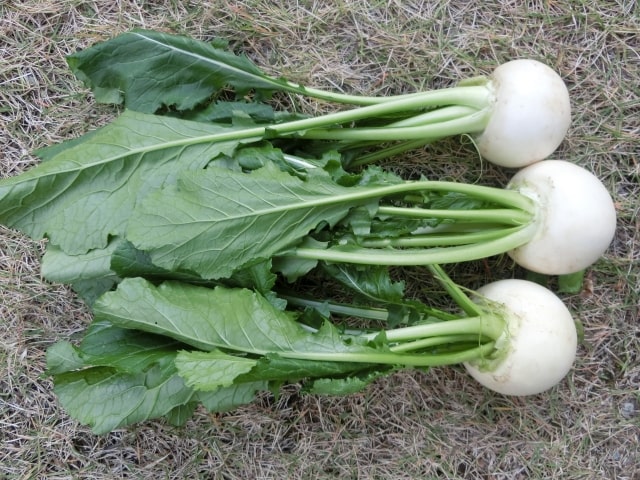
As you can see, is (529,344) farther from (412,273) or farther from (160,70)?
(160,70)

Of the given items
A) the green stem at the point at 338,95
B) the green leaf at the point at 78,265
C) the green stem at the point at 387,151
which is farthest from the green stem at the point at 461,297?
the green leaf at the point at 78,265

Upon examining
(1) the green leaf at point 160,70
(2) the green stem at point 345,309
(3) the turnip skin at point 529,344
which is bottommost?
(3) the turnip skin at point 529,344

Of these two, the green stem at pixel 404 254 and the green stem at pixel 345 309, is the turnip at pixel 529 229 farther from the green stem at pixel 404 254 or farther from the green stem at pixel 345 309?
the green stem at pixel 345 309

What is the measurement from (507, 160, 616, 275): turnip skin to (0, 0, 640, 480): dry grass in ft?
0.57

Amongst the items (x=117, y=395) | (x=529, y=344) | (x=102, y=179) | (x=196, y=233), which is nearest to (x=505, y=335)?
(x=529, y=344)

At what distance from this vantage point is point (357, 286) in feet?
4.52

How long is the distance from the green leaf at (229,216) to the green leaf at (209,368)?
186mm

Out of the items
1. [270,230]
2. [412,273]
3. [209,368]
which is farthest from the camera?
[412,273]

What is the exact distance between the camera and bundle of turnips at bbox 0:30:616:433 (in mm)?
1238

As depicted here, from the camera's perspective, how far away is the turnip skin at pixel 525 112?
1.41 meters

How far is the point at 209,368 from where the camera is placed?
45.6 inches

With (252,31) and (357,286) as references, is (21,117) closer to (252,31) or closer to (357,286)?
(252,31)

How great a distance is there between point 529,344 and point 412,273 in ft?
1.29

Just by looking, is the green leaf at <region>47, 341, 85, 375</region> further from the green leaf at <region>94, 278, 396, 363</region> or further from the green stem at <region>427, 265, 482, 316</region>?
the green stem at <region>427, 265, 482, 316</region>
